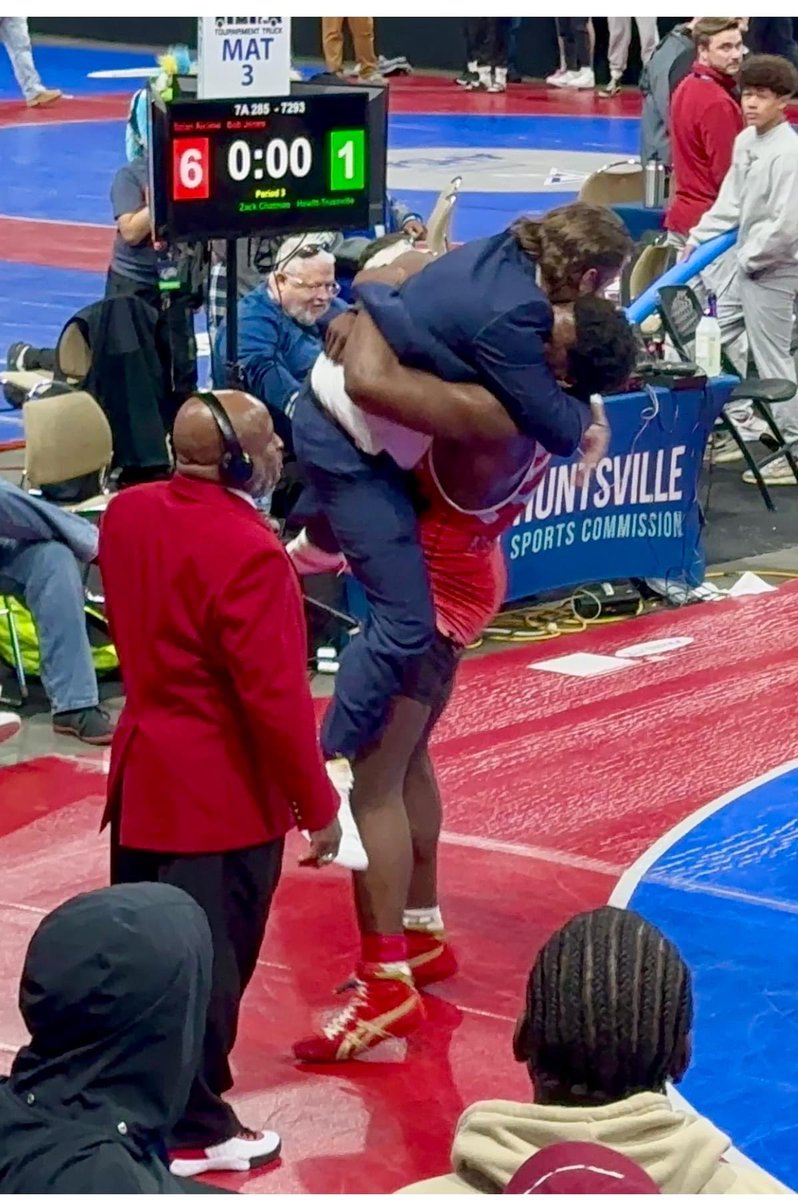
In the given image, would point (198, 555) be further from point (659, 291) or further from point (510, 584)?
point (659, 291)

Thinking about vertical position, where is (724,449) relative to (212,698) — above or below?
below

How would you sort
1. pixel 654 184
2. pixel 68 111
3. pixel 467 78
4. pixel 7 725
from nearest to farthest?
pixel 7 725 → pixel 654 184 → pixel 68 111 → pixel 467 78

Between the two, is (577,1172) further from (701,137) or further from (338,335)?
(701,137)

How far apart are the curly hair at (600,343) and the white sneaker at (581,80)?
21430 millimetres

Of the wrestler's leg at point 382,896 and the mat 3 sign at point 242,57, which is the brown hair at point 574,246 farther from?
the mat 3 sign at point 242,57

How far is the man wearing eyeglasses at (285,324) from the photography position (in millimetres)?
8352

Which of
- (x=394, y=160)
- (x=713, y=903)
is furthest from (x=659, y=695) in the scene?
(x=394, y=160)

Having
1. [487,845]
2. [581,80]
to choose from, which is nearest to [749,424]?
[487,845]

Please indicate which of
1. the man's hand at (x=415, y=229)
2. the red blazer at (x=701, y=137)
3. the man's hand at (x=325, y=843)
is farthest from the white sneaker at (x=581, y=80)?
the man's hand at (x=325, y=843)

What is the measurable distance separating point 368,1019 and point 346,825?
17.5 inches

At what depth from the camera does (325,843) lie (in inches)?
169

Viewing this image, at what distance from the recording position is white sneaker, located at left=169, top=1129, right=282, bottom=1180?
4.34 metres

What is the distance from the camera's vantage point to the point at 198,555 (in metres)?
4.10

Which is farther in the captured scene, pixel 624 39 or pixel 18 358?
pixel 624 39
